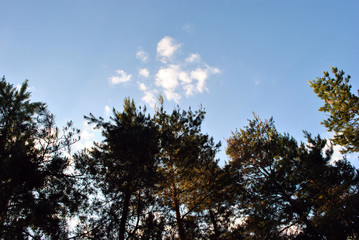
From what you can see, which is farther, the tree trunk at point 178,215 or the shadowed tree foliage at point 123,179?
the tree trunk at point 178,215

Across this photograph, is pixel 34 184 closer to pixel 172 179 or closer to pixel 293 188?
pixel 172 179

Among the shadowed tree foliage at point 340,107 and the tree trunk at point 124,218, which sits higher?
the shadowed tree foliage at point 340,107

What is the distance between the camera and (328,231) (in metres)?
9.45

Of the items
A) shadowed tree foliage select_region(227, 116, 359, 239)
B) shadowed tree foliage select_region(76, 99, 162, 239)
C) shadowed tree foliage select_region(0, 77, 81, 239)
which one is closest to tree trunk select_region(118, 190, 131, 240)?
shadowed tree foliage select_region(76, 99, 162, 239)

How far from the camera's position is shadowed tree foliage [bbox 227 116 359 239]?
9445 millimetres

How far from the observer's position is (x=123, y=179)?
7.21m

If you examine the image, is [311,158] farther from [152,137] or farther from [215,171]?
[152,137]

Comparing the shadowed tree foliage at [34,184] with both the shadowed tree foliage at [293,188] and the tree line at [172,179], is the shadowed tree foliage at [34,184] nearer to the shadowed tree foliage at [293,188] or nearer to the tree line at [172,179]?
the tree line at [172,179]

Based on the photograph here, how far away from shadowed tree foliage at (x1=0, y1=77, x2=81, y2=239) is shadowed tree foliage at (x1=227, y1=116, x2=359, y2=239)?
9662 mm

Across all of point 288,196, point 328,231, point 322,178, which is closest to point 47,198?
point 288,196

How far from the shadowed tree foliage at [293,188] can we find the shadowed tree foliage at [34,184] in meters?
9.66

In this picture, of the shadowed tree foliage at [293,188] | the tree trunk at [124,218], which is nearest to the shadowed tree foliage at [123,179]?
the tree trunk at [124,218]

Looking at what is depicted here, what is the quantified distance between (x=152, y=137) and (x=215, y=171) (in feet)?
16.5

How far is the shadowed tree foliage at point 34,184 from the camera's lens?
6691mm
